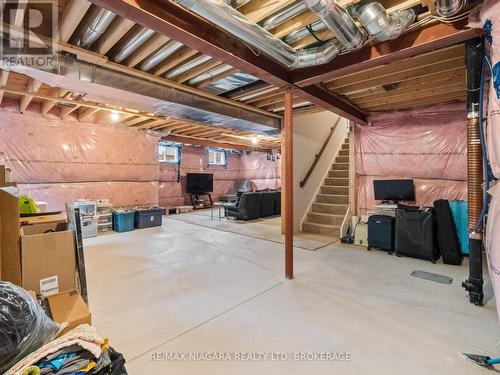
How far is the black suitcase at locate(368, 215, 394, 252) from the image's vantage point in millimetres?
3928

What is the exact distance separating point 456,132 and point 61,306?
5376 mm

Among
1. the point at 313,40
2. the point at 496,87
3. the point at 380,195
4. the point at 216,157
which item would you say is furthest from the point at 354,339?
the point at 216,157

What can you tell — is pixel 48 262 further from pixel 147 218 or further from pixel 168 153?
pixel 168 153

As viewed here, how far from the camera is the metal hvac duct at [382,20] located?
70.7 inches

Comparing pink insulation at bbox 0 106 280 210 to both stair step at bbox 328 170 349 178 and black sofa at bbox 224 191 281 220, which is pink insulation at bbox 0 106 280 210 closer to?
black sofa at bbox 224 191 281 220

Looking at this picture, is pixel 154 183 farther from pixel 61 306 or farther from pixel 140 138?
pixel 61 306

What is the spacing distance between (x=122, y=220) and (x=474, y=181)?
6036 mm

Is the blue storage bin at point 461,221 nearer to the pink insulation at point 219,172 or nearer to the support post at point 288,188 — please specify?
the support post at point 288,188

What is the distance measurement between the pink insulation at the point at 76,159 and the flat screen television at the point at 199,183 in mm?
2363

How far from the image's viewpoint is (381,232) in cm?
401

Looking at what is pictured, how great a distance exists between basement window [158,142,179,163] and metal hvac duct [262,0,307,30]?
7.42 m

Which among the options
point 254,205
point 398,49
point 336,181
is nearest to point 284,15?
point 398,49

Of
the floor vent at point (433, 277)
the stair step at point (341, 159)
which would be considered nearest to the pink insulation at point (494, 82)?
the floor vent at point (433, 277)

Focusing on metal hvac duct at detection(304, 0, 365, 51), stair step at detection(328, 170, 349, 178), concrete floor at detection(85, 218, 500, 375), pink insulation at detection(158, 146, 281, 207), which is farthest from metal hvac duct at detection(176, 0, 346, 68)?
pink insulation at detection(158, 146, 281, 207)
